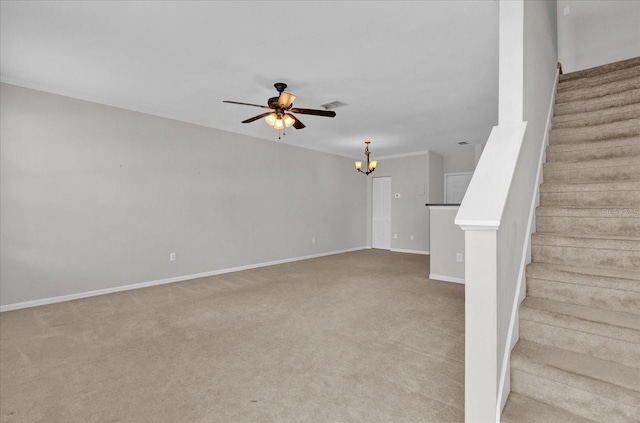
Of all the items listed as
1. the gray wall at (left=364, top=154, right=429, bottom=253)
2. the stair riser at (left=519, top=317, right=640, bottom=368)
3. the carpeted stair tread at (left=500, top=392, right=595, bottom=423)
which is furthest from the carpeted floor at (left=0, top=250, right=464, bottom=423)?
the gray wall at (left=364, top=154, right=429, bottom=253)

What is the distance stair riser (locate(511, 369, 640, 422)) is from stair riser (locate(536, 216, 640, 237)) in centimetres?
117

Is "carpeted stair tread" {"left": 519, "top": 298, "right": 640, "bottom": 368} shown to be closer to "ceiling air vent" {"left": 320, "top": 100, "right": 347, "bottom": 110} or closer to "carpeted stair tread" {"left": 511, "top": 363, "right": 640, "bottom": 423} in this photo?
"carpeted stair tread" {"left": 511, "top": 363, "right": 640, "bottom": 423}

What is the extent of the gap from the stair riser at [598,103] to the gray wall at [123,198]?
4737 mm

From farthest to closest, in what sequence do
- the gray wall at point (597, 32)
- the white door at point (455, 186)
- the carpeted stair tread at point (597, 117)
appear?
the white door at point (455, 186), the gray wall at point (597, 32), the carpeted stair tread at point (597, 117)

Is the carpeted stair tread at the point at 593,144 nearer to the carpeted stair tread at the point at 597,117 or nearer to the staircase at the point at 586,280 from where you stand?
the staircase at the point at 586,280

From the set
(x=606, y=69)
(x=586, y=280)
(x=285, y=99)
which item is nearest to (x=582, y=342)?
(x=586, y=280)

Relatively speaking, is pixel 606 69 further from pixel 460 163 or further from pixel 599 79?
pixel 460 163

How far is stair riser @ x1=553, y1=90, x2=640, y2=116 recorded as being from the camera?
274cm

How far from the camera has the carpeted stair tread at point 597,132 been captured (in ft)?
7.99

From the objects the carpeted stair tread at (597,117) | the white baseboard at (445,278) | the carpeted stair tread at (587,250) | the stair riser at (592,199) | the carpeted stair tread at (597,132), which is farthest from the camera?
the white baseboard at (445,278)

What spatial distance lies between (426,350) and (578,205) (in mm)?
1603

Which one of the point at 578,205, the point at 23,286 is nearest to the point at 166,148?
the point at 23,286

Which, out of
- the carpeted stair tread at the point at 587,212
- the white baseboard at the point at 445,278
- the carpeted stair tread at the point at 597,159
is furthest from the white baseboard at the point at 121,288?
the carpeted stair tread at the point at 597,159

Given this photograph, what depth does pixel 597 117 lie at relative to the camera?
2.74m
